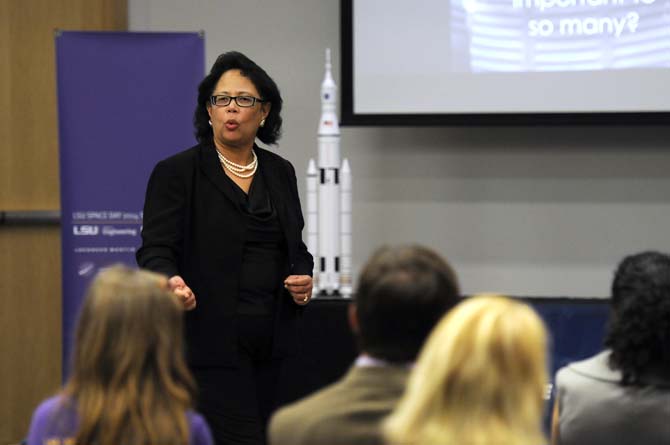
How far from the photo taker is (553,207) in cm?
589

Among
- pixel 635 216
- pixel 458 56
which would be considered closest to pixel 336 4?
pixel 458 56

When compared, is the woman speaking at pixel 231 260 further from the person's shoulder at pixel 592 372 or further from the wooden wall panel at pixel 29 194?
the wooden wall panel at pixel 29 194

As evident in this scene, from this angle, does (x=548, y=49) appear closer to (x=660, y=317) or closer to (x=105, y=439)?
(x=660, y=317)

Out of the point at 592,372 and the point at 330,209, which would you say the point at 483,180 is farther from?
the point at 592,372

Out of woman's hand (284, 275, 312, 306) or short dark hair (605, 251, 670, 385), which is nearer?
short dark hair (605, 251, 670, 385)

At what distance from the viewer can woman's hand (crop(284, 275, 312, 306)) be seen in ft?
10.2

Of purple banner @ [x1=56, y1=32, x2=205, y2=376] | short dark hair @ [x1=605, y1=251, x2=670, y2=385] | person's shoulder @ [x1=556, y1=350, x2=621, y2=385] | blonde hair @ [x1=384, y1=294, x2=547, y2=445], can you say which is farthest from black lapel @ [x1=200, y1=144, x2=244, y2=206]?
purple banner @ [x1=56, y1=32, x2=205, y2=376]

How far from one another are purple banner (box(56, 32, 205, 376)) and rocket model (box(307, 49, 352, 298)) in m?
0.65

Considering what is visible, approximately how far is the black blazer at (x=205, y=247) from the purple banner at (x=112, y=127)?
1969mm

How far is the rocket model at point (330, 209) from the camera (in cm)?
516

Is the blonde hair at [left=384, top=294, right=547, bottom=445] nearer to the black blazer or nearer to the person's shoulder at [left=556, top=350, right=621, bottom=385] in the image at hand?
the person's shoulder at [left=556, top=350, right=621, bottom=385]

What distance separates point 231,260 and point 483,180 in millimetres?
3067

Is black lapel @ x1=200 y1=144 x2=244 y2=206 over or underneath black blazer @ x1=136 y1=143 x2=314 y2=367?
over

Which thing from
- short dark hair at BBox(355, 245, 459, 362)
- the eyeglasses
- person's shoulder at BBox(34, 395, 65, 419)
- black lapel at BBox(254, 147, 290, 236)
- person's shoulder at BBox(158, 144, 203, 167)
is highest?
the eyeglasses
